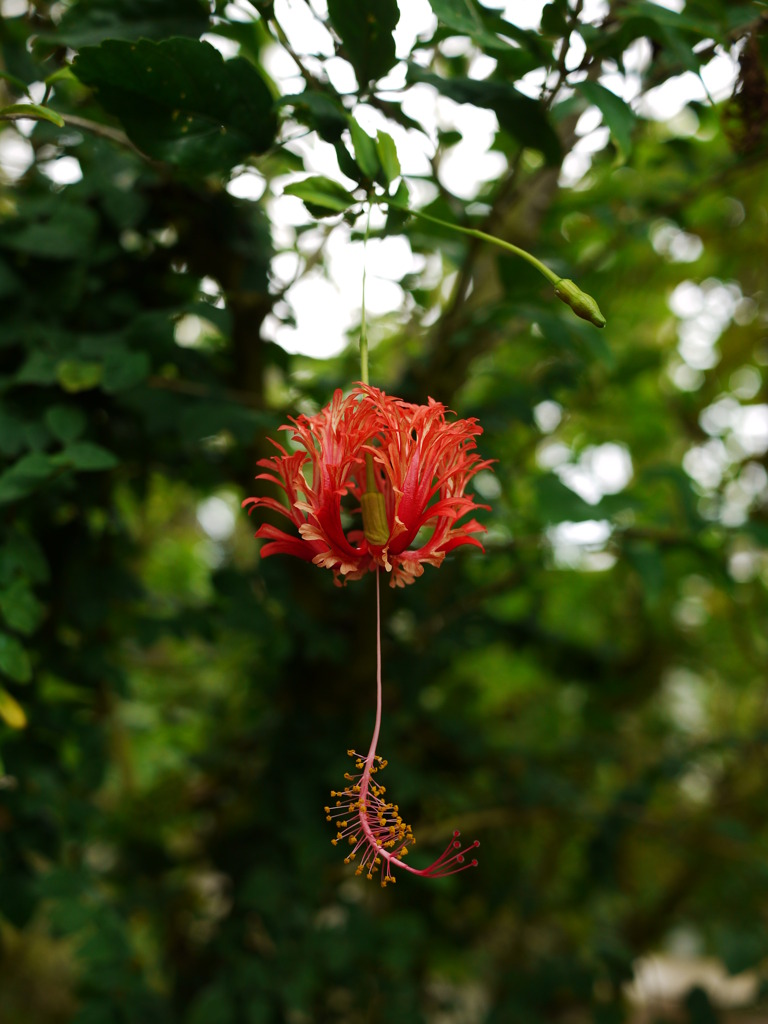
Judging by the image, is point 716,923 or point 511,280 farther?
point 716,923

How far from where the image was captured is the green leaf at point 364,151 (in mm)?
621

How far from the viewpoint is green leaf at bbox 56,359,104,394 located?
2.58 feet

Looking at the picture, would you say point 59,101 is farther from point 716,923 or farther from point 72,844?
point 716,923

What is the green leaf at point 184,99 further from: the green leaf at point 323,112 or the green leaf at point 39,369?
the green leaf at point 39,369

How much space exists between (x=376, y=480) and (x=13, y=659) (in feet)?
1.20

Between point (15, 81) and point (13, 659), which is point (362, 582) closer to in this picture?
point (13, 659)

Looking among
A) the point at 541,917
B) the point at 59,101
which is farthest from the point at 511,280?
the point at 541,917

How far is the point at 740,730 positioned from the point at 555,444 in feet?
2.81

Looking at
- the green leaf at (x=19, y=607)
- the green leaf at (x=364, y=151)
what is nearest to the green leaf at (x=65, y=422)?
the green leaf at (x=19, y=607)

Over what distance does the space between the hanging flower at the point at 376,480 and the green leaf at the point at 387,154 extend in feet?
0.63

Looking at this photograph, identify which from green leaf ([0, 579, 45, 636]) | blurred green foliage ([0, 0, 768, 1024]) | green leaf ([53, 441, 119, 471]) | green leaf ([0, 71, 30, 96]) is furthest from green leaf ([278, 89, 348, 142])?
green leaf ([0, 579, 45, 636])

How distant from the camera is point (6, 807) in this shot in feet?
2.99

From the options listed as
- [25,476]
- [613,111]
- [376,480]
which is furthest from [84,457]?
[613,111]

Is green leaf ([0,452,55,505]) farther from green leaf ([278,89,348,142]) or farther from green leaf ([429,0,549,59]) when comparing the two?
green leaf ([429,0,549,59])
